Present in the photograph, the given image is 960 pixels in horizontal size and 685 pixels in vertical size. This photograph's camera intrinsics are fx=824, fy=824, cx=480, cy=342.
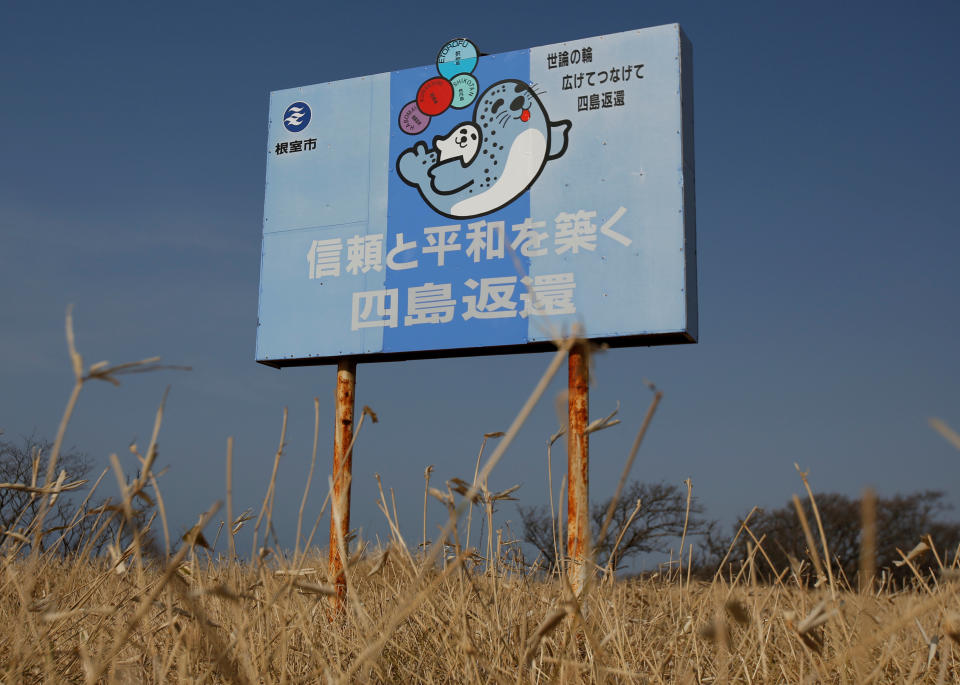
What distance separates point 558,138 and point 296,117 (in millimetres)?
2240

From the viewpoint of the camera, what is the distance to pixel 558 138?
18.5 ft

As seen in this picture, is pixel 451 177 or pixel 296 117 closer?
pixel 451 177

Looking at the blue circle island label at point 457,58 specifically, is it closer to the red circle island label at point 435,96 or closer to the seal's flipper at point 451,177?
the red circle island label at point 435,96

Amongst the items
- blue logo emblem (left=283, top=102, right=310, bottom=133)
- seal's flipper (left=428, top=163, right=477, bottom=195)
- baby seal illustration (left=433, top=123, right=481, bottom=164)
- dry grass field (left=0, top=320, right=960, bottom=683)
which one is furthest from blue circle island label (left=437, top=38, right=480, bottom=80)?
dry grass field (left=0, top=320, right=960, bottom=683)

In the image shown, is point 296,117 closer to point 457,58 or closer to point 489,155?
point 457,58

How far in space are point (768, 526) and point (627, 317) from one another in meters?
12.7

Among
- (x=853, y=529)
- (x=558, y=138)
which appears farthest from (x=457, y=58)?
(x=853, y=529)

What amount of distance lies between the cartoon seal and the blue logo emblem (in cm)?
98

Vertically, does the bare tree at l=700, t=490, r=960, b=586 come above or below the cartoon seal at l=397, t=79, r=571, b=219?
below

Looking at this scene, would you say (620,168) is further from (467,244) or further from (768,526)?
(768,526)

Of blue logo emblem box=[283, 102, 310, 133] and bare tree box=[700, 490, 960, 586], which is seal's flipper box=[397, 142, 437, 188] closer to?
blue logo emblem box=[283, 102, 310, 133]

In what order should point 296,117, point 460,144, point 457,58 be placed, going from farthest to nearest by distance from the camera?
point 296,117 < point 457,58 < point 460,144

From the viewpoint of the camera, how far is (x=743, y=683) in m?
2.56

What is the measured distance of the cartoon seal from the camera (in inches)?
Result: 223
